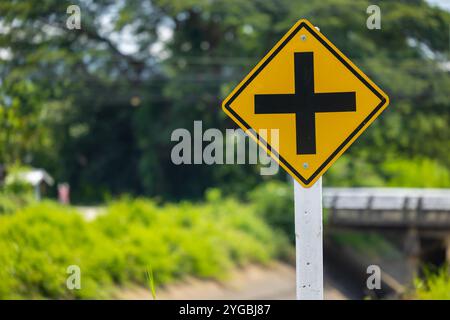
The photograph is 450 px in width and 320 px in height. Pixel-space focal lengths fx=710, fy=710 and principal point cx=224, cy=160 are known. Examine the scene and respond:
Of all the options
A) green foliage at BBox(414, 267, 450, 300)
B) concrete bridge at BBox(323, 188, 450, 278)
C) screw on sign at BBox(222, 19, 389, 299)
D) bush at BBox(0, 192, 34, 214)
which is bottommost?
concrete bridge at BBox(323, 188, 450, 278)

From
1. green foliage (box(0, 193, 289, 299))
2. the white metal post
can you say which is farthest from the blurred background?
the white metal post

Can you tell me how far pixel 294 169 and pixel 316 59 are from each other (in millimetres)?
689

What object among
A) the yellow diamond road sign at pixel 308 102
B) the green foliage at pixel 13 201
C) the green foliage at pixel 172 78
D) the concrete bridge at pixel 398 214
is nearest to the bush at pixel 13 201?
the green foliage at pixel 13 201

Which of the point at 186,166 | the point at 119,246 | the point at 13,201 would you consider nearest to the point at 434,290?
the point at 119,246

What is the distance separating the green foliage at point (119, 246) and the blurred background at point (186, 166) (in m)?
0.04

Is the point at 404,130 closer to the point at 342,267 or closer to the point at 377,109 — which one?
the point at 342,267

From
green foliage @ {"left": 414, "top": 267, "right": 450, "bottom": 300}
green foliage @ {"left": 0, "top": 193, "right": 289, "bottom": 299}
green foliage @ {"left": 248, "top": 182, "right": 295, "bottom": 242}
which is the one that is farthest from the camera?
green foliage @ {"left": 248, "top": 182, "right": 295, "bottom": 242}

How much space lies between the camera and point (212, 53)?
2983cm

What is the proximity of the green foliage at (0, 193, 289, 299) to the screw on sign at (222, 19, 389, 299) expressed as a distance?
229 inches

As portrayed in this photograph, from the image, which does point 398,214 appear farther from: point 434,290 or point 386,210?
point 434,290

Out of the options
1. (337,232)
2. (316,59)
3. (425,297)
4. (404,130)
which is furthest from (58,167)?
(316,59)

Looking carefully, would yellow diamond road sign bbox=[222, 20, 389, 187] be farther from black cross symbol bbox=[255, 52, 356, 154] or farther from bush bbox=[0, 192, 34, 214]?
bush bbox=[0, 192, 34, 214]

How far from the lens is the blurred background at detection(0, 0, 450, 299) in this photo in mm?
12781

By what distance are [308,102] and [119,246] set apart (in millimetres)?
9339
